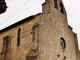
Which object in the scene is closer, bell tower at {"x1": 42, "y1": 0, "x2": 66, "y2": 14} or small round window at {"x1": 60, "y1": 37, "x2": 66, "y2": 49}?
bell tower at {"x1": 42, "y1": 0, "x2": 66, "y2": 14}

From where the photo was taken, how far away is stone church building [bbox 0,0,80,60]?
62.0ft

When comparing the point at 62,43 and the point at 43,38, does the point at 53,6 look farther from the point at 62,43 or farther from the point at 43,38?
the point at 43,38

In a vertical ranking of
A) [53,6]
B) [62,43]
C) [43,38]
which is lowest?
[62,43]

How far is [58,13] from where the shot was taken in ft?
75.2

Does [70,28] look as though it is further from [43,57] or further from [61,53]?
[43,57]

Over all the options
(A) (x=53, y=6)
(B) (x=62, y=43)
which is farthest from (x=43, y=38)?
(A) (x=53, y=6)

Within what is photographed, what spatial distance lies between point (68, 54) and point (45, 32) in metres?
4.52

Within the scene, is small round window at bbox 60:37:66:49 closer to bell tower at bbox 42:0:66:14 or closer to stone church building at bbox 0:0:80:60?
stone church building at bbox 0:0:80:60

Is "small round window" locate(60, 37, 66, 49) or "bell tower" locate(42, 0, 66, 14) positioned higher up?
"bell tower" locate(42, 0, 66, 14)

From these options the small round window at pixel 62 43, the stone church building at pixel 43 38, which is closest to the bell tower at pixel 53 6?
the stone church building at pixel 43 38

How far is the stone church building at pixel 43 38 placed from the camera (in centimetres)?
1891

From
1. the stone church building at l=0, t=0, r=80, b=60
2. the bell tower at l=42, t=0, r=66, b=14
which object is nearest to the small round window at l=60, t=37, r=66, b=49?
the stone church building at l=0, t=0, r=80, b=60

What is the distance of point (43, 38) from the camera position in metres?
19.2

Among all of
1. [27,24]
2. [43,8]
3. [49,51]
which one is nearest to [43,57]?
[49,51]
